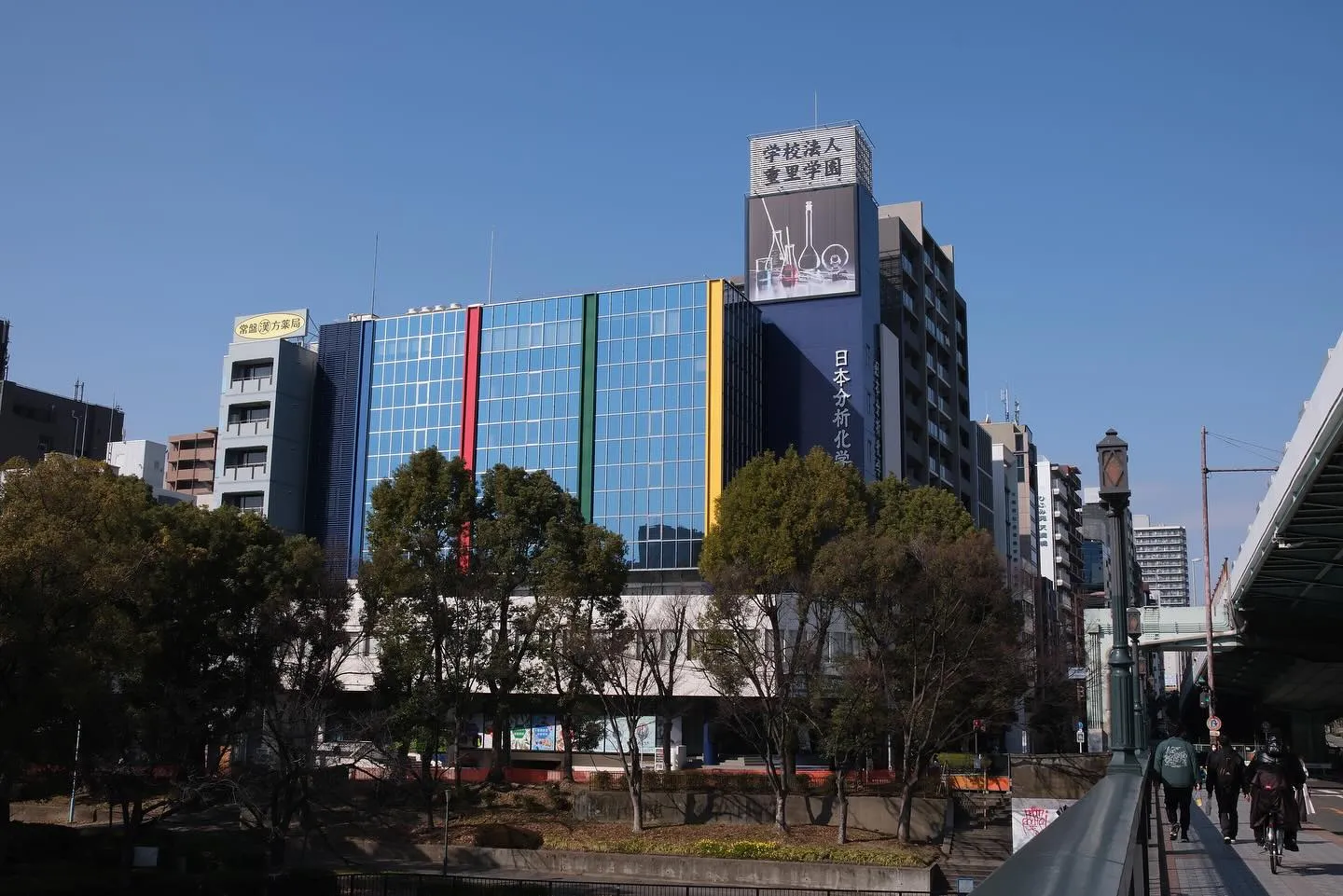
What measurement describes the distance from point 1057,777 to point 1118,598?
3791cm

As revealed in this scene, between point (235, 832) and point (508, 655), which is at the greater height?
point (508, 655)

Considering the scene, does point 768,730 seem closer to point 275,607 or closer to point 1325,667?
point 275,607

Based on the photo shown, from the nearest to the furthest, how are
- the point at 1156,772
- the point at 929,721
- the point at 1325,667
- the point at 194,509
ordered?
the point at 1156,772 → the point at 929,721 → the point at 194,509 → the point at 1325,667

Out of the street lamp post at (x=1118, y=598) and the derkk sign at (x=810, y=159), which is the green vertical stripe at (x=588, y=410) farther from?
the street lamp post at (x=1118, y=598)

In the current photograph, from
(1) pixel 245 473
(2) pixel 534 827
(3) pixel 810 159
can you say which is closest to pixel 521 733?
(2) pixel 534 827

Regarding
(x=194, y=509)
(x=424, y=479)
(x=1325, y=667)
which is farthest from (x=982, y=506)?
(x=194, y=509)

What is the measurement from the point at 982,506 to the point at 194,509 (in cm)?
6464

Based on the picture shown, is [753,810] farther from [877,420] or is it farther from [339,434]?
[339,434]

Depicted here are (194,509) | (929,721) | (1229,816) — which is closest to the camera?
(1229,816)

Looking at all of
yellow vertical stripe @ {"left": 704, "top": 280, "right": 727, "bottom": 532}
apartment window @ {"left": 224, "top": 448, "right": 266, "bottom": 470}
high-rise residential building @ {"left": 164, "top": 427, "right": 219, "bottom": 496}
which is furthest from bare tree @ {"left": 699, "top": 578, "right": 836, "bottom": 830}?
high-rise residential building @ {"left": 164, "top": 427, "right": 219, "bottom": 496}

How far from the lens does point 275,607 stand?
1609 inches

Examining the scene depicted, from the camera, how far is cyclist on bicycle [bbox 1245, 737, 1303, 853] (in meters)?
13.9

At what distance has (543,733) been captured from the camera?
196ft

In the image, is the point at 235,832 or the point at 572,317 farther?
the point at 572,317
